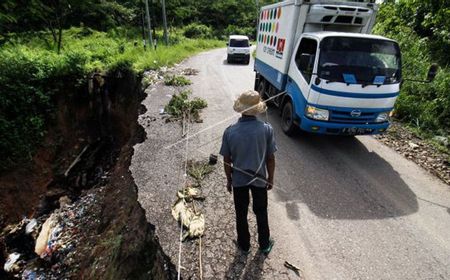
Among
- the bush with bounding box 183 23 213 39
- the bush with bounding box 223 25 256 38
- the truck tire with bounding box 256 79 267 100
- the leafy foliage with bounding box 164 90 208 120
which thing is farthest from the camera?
the bush with bounding box 223 25 256 38

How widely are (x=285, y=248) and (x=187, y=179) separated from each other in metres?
2.08

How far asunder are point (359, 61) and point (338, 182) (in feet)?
7.88

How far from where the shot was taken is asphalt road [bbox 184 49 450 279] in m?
3.26

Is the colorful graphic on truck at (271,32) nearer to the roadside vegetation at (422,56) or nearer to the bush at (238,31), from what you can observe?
the roadside vegetation at (422,56)

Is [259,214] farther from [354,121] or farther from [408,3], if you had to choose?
[408,3]

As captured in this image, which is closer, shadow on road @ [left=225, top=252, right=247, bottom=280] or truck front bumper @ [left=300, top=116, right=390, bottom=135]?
shadow on road @ [left=225, top=252, right=247, bottom=280]

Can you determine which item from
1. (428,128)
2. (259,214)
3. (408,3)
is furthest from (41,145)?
(408,3)

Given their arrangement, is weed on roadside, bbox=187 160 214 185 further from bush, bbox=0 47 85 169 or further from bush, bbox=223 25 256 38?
bush, bbox=223 25 256 38

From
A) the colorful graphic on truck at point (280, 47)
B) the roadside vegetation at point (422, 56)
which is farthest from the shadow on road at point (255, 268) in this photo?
the roadside vegetation at point (422, 56)

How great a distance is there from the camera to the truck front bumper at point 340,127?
5.21 meters

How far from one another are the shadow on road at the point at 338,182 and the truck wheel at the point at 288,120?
0.21 m

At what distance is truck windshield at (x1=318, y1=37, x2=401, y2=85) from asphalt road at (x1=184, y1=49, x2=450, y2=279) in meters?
1.61

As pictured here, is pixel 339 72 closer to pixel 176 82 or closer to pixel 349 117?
pixel 349 117

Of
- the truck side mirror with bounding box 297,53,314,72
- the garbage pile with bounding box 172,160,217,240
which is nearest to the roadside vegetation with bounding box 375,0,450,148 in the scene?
the truck side mirror with bounding box 297,53,314,72
